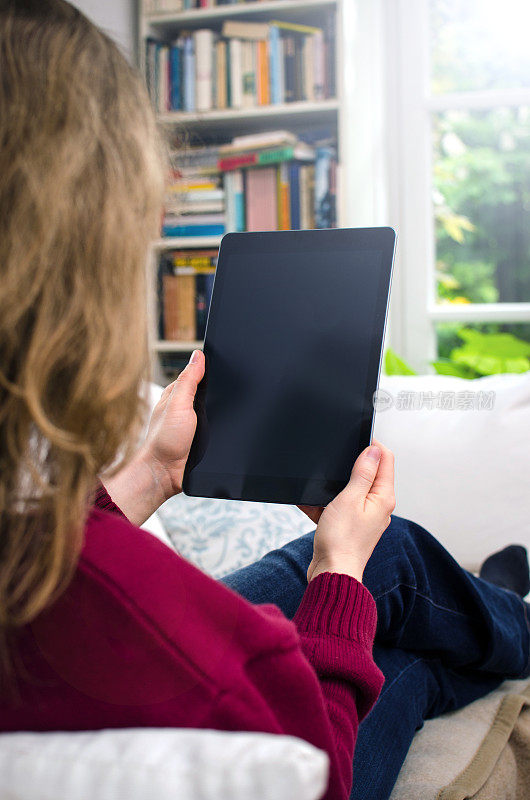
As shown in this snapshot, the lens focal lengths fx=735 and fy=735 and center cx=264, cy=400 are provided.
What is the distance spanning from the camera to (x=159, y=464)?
0.87m

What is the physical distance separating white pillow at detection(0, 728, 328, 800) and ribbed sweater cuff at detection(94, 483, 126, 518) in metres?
0.39

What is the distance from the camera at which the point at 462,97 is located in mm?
2199

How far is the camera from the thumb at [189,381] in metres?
0.80

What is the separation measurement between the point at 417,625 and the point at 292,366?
39 centimetres

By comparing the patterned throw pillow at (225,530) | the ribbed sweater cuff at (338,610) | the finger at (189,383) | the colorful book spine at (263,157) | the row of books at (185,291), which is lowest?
the patterned throw pillow at (225,530)

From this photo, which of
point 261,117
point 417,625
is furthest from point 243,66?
point 417,625

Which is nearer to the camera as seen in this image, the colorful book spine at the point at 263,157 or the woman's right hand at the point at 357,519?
the woman's right hand at the point at 357,519

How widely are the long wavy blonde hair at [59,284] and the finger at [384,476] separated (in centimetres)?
30

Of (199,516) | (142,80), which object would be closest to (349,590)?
(142,80)

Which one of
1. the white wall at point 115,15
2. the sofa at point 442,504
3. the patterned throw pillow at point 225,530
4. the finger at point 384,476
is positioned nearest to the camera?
the finger at point 384,476

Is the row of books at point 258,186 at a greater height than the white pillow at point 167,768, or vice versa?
the row of books at point 258,186

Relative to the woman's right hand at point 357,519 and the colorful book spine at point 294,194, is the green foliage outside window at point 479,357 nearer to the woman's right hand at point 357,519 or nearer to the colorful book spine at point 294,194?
the colorful book spine at point 294,194

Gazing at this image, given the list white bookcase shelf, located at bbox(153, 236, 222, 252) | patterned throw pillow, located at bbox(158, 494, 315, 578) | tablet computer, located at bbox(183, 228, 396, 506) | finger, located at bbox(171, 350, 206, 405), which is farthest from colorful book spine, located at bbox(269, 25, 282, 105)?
finger, located at bbox(171, 350, 206, 405)

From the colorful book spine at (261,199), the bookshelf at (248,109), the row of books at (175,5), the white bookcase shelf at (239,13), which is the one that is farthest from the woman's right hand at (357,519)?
the row of books at (175,5)
